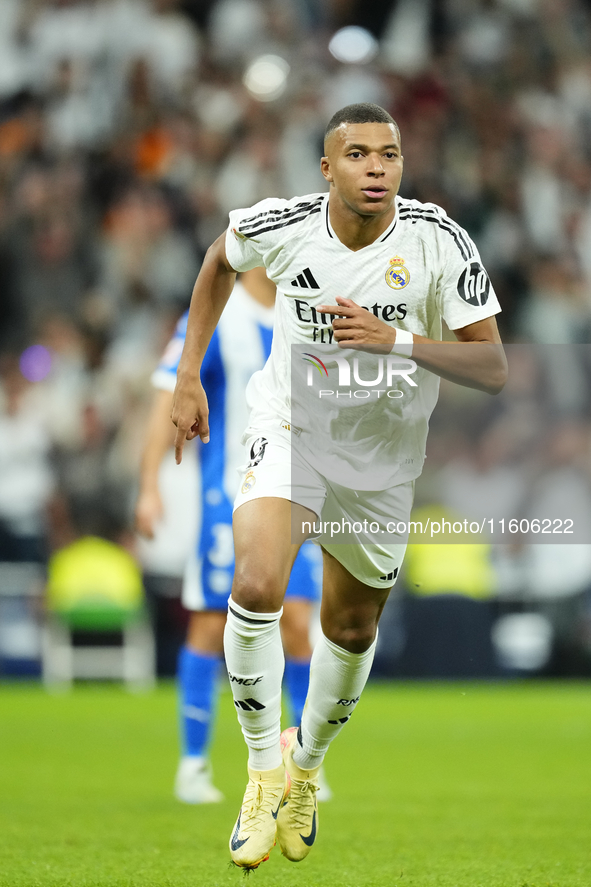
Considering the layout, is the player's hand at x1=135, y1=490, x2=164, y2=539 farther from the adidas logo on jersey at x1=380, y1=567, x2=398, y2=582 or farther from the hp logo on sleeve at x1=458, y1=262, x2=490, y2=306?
the hp logo on sleeve at x1=458, y1=262, x2=490, y2=306

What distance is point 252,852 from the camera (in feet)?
12.2

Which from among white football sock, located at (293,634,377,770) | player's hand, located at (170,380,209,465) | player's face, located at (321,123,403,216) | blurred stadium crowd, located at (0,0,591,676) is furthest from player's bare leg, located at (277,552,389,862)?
blurred stadium crowd, located at (0,0,591,676)

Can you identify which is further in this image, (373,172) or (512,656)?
(512,656)

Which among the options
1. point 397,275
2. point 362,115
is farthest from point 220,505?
point 362,115

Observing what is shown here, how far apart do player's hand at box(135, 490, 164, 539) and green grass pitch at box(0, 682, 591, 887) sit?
1201 millimetres

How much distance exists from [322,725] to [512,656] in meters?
6.43

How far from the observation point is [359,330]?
3.64 metres

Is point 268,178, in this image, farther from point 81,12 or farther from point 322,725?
point 322,725

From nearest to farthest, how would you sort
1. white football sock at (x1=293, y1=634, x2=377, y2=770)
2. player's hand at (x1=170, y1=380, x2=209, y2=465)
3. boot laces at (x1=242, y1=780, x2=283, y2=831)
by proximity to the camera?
boot laces at (x1=242, y1=780, x2=283, y2=831)
player's hand at (x1=170, y1=380, x2=209, y2=465)
white football sock at (x1=293, y1=634, x2=377, y2=770)

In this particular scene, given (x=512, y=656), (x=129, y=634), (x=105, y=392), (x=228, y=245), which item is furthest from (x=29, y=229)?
(x=228, y=245)

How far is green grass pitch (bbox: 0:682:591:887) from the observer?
13.4 ft

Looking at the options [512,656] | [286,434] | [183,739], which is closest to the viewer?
[286,434]

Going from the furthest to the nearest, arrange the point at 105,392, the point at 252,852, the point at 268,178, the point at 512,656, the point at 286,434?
the point at 268,178, the point at 105,392, the point at 512,656, the point at 286,434, the point at 252,852

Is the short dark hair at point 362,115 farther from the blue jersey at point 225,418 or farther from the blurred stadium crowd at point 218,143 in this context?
the blurred stadium crowd at point 218,143
